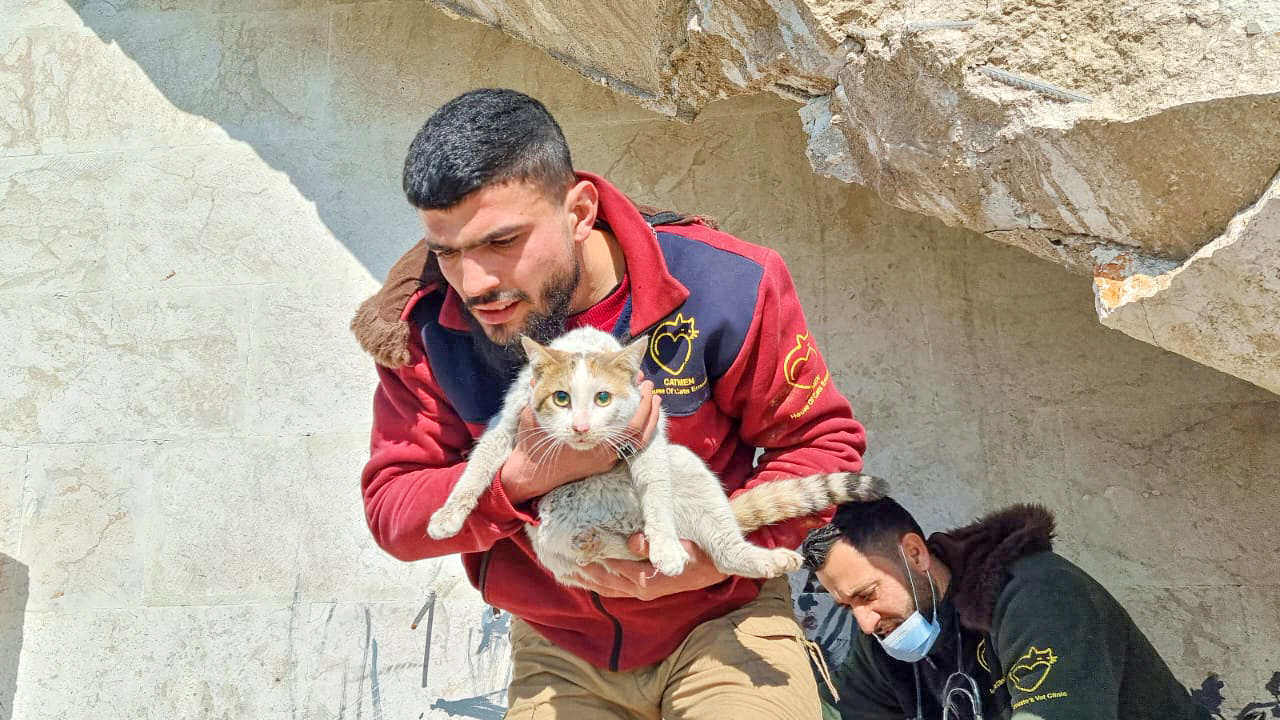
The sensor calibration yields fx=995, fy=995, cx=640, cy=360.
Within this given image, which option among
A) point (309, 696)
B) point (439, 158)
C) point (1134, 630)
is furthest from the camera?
point (309, 696)

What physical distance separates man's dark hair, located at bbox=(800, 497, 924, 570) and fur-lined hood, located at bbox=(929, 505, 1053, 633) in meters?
0.23

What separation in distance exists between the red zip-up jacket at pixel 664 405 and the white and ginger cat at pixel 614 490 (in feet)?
0.41

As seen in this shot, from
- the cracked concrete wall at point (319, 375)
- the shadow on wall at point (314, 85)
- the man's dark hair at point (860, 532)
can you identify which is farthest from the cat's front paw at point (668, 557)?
the shadow on wall at point (314, 85)

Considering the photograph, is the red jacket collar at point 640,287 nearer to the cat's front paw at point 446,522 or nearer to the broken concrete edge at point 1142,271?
the cat's front paw at point 446,522

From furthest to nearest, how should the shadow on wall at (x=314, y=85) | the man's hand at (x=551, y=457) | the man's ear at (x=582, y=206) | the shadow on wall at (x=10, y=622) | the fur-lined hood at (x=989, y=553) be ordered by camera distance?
the shadow on wall at (x=314, y=85) → the shadow on wall at (x=10, y=622) → the fur-lined hood at (x=989, y=553) → the man's ear at (x=582, y=206) → the man's hand at (x=551, y=457)

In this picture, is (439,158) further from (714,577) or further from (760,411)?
(714,577)

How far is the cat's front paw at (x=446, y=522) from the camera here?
98.6 inches

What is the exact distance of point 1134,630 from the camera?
10.5 ft

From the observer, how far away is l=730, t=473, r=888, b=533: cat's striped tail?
105 inches

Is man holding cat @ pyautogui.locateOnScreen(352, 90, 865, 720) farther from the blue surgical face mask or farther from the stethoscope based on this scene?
the stethoscope

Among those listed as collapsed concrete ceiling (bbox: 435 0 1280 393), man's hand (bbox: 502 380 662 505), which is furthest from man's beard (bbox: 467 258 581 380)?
collapsed concrete ceiling (bbox: 435 0 1280 393)

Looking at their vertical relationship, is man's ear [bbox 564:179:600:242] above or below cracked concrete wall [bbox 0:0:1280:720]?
above

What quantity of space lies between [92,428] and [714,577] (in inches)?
125

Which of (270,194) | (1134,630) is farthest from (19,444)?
(1134,630)
